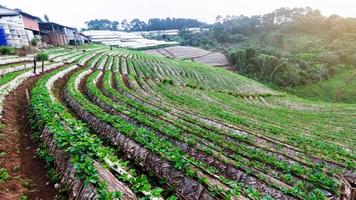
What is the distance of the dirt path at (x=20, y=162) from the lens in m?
8.69

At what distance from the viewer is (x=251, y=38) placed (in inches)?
5551

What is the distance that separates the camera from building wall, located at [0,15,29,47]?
157 feet

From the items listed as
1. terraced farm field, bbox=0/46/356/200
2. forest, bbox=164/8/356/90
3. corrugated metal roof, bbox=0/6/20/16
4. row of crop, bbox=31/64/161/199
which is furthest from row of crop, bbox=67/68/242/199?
forest, bbox=164/8/356/90

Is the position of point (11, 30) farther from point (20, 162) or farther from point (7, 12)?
point (20, 162)

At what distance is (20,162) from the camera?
A: 416 inches

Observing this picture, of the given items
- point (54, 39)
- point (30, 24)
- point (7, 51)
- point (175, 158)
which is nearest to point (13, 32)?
point (7, 51)

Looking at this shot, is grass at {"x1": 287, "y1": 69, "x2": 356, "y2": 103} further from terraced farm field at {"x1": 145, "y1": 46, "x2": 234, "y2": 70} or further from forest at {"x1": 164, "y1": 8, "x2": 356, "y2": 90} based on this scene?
terraced farm field at {"x1": 145, "y1": 46, "x2": 234, "y2": 70}

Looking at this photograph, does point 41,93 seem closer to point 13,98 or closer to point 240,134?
point 13,98

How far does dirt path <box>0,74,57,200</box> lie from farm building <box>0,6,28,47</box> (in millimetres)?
38409

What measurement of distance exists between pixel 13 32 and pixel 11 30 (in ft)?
2.25

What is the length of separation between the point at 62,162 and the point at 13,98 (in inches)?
455

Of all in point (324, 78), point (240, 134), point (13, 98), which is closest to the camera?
point (240, 134)

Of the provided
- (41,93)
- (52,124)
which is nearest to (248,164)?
(52,124)

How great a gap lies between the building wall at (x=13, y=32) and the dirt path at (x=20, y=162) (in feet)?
128
